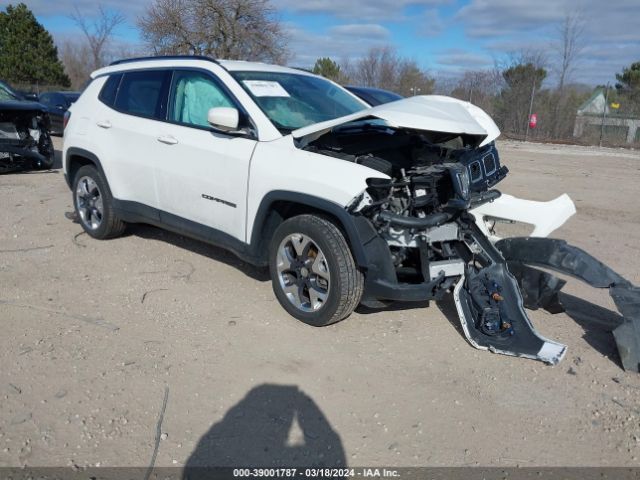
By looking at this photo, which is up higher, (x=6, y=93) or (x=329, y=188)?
(x=6, y=93)

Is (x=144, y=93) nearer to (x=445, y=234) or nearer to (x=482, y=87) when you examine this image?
(x=445, y=234)

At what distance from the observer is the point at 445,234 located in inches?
165

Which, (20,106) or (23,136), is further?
(23,136)

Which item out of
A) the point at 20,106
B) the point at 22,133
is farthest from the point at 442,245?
the point at 22,133

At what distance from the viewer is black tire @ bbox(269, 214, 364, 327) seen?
4070 mm

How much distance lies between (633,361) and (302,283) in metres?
2.31

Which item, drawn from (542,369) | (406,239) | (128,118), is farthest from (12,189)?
(542,369)

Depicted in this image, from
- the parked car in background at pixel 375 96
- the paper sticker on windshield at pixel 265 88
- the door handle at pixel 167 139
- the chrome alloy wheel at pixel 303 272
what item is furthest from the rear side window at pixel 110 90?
the parked car in background at pixel 375 96

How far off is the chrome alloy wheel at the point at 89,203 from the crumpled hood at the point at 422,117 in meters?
2.88

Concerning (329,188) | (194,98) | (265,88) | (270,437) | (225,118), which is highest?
(265,88)

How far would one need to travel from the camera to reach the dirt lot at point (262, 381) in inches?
121

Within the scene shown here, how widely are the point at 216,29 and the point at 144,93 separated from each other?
2068 cm

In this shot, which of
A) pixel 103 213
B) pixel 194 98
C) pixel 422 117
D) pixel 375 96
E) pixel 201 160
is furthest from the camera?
pixel 375 96

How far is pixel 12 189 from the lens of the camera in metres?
9.40
